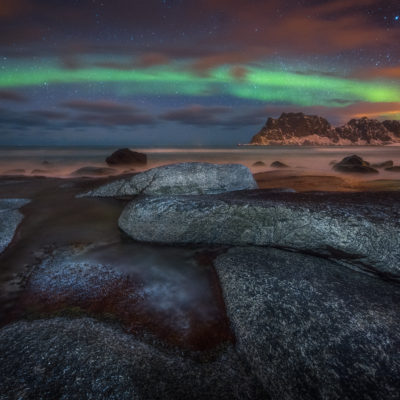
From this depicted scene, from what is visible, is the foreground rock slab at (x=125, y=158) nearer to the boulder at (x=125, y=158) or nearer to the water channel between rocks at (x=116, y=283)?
the boulder at (x=125, y=158)

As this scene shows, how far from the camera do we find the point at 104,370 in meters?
1.87

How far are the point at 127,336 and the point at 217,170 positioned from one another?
235 inches

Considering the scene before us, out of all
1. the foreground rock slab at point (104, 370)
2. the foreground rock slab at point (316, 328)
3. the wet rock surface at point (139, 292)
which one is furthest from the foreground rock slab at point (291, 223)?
the foreground rock slab at point (104, 370)

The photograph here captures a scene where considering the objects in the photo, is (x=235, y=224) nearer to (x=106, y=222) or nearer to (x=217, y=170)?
(x=106, y=222)

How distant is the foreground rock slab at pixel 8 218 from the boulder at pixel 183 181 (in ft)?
5.86

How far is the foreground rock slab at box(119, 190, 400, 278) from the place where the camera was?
3273 mm

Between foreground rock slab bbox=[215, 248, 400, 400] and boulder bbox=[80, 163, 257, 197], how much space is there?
4.25 m

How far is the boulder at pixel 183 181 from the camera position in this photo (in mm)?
7363

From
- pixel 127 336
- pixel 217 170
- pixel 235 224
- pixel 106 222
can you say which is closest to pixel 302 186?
pixel 217 170

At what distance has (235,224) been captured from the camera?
4258 millimetres

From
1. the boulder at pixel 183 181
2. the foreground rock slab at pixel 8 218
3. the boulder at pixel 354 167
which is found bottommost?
the boulder at pixel 354 167

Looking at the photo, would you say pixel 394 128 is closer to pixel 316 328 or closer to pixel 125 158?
pixel 125 158

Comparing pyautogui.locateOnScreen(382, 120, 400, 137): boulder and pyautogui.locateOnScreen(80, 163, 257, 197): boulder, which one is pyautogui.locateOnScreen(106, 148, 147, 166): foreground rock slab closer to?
pyautogui.locateOnScreen(80, 163, 257, 197): boulder

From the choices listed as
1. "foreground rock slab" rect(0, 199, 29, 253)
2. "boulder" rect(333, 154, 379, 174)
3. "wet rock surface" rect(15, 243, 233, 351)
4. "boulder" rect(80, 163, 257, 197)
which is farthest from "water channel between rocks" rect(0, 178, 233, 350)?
"boulder" rect(333, 154, 379, 174)
